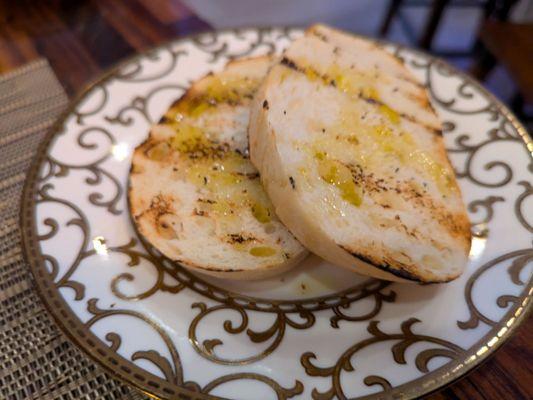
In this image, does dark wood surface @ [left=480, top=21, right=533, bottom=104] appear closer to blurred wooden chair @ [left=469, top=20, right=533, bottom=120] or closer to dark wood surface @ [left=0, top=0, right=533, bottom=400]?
blurred wooden chair @ [left=469, top=20, right=533, bottom=120]

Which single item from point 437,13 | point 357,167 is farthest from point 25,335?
point 437,13

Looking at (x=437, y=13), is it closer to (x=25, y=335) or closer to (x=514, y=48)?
(x=514, y=48)

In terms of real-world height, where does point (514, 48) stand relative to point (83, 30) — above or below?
above

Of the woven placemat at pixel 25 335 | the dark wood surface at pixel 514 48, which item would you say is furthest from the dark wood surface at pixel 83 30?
the dark wood surface at pixel 514 48

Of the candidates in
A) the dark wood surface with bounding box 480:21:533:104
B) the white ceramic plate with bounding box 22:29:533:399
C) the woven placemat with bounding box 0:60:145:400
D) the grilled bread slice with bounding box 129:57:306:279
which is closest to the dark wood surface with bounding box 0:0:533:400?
the woven placemat with bounding box 0:60:145:400

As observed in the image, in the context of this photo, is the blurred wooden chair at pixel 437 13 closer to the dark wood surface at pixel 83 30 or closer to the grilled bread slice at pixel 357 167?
the dark wood surface at pixel 83 30

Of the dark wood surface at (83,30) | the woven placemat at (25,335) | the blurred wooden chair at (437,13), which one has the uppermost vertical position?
the blurred wooden chair at (437,13)
